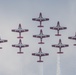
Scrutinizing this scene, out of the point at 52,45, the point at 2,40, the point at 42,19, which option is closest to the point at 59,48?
the point at 52,45

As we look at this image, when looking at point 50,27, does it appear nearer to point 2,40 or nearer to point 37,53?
point 37,53

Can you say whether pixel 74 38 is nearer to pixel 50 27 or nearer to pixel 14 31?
pixel 50 27

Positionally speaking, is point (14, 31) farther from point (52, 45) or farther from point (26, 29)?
point (52, 45)

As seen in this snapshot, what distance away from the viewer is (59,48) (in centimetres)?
18012

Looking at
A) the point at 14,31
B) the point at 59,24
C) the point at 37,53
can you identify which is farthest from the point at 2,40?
the point at 59,24

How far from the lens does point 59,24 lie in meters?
182

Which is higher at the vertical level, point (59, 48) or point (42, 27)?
point (42, 27)

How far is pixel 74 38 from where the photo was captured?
181 m

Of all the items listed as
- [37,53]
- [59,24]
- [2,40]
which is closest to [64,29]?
[59,24]

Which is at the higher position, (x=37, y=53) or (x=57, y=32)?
(x=57, y=32)

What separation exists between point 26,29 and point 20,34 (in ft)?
14.7

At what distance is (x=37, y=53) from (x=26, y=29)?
14.2 m

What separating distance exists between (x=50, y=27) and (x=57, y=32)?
15.3 feet

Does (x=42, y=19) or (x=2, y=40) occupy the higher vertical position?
(x=42, y=19)
